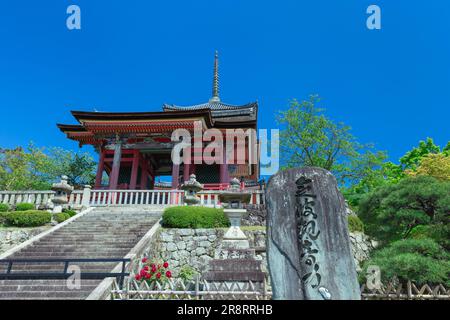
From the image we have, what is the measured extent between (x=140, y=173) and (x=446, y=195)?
1693 cm

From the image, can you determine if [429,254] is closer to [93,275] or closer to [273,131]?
[93,275]

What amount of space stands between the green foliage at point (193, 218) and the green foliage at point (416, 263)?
5.00 meters

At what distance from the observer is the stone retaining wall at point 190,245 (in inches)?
369

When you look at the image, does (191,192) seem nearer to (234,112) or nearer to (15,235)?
(15,235)

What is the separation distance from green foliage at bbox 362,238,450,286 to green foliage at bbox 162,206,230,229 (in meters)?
5.00

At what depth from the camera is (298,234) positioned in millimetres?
3664

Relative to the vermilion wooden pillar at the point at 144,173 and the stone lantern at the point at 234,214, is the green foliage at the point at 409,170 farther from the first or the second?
the vermilion wooden pillar at the point at 144,173

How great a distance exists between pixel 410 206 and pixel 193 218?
6600 mm

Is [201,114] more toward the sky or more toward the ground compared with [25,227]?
more toward the sky

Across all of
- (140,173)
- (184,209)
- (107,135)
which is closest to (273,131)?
(140,173)

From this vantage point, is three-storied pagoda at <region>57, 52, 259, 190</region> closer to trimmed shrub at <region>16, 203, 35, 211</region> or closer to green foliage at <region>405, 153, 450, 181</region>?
trimmed shrub at <region>16, 203, 35, 211</region>

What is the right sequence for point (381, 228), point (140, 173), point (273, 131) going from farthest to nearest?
point (273, 131)
point (140, 173)
point (381, 228)

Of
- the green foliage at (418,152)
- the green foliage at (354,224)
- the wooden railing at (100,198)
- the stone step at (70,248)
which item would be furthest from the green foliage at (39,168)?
the green foliage at (418,152)
